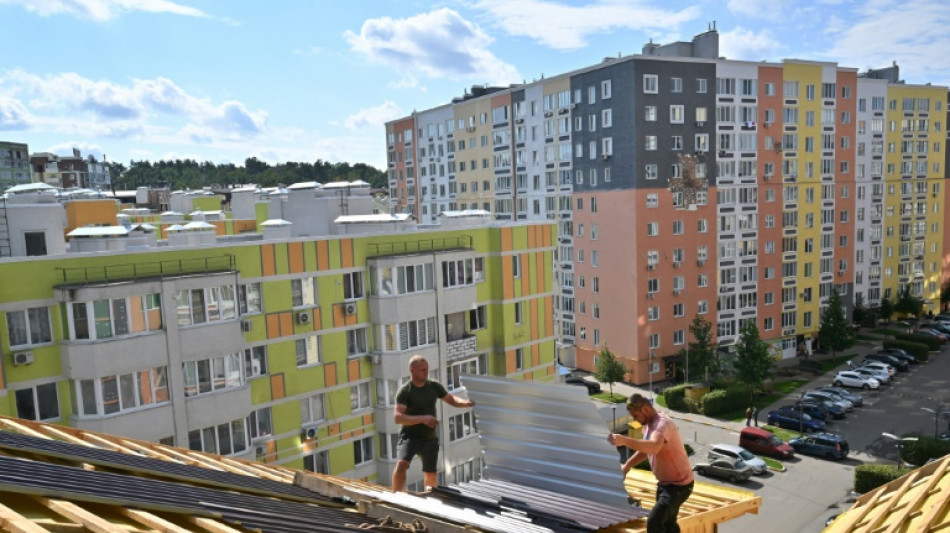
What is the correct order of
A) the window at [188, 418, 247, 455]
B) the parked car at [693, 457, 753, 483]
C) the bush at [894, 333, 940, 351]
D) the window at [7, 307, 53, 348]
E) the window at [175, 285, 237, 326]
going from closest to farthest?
the window at [7, 307, 53, 348]
the window at [175, 285, 237, 326]
the window at [188, 418, 247, 455]
the parked car at [693, 457, 753, 483]
the bush at [894, 333, 940, 351]

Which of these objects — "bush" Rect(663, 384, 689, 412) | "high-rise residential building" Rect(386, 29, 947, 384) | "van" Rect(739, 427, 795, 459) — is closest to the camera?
"van" Rect(739, 427, 795, 459)

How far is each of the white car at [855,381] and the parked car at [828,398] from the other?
469 centimetres

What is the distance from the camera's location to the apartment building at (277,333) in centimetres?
2045

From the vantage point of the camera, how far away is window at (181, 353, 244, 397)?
22516mm

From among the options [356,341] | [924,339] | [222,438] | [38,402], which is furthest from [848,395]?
[38,402]

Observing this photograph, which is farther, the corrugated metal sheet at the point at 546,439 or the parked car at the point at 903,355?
the parked car at the point at 903,355

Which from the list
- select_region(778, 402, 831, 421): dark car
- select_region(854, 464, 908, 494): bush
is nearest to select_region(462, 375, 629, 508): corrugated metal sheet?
select_region(854, 464, 908, 494): bush

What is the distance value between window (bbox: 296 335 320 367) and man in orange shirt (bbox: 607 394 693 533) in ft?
63.8

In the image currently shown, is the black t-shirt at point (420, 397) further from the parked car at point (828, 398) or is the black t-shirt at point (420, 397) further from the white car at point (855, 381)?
the white car at point (855, 381)

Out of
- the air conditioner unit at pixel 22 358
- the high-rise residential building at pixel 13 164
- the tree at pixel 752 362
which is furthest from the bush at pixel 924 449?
the high-rise residential building at pixel 13 164

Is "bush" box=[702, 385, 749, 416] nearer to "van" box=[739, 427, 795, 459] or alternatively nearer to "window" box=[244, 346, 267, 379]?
"van" box=[739, 427, 795, 459]

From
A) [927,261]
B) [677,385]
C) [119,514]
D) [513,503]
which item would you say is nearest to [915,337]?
[927,261]

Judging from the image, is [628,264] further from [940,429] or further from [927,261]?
[927,261]

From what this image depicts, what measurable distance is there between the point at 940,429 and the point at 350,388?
3728cm
